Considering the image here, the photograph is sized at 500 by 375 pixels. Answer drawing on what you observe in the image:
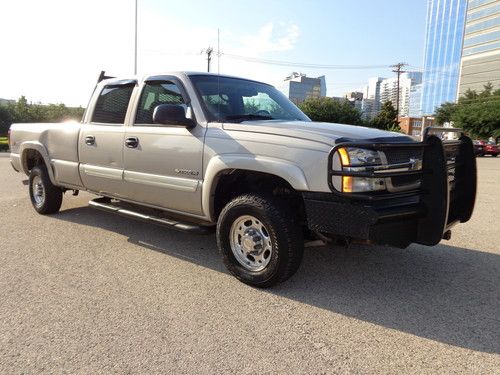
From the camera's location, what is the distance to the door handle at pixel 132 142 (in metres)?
4.83

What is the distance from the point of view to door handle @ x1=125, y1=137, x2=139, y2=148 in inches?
190

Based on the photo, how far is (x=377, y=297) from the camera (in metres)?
3.81

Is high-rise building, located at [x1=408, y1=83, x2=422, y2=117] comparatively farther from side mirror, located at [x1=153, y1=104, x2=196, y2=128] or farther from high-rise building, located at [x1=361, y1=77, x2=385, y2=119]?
side mirror, located at [x1=153, y1=104, x2=196, y2=128]

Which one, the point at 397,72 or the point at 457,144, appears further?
the point at 397,72

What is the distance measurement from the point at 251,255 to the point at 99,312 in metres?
1.36

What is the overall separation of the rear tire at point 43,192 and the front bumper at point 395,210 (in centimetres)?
451

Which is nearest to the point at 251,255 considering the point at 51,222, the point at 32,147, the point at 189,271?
the point at 189,271

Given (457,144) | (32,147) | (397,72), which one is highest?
(397,72)

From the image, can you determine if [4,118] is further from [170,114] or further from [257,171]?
[257,171]

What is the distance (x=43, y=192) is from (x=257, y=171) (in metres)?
4.23

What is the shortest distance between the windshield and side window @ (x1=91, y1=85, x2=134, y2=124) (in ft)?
3.56

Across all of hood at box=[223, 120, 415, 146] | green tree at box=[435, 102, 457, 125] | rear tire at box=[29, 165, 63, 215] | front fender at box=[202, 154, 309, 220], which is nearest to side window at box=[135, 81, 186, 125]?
hood at box=[223, 120, 415, 146]

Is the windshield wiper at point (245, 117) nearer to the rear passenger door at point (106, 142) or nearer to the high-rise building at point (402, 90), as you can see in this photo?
the rear passenger door at point (106, 142)

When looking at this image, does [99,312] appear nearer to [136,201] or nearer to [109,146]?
[136,201]
